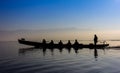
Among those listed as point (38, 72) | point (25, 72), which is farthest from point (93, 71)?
point (25, 72)

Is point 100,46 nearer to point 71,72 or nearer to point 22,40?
point 22,40

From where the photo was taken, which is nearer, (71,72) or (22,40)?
Result: (71,72)

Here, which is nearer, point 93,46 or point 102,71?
point 102,71

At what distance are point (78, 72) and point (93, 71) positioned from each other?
1191 millimetres

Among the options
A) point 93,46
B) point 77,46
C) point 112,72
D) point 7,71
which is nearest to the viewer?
point 112,72

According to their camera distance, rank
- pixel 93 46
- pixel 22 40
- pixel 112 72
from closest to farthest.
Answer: pixel 112 72 < pixel 93 46 < pixel 22 40

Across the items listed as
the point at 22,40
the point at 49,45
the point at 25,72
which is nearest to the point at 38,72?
the point at 25,72

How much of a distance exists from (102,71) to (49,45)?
3891 cm

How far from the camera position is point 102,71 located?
15.2 meters

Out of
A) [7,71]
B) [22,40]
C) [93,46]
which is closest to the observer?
[7,71]

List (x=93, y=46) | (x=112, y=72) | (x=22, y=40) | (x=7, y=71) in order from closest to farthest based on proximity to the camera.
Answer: (x=112, y=72) → (x=7, y=71) → (x=93, y=46) → (x=22, y=40)

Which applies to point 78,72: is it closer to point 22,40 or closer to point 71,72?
point 71,72

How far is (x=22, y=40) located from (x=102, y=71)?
45.3m

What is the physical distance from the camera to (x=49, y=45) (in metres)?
53.6
